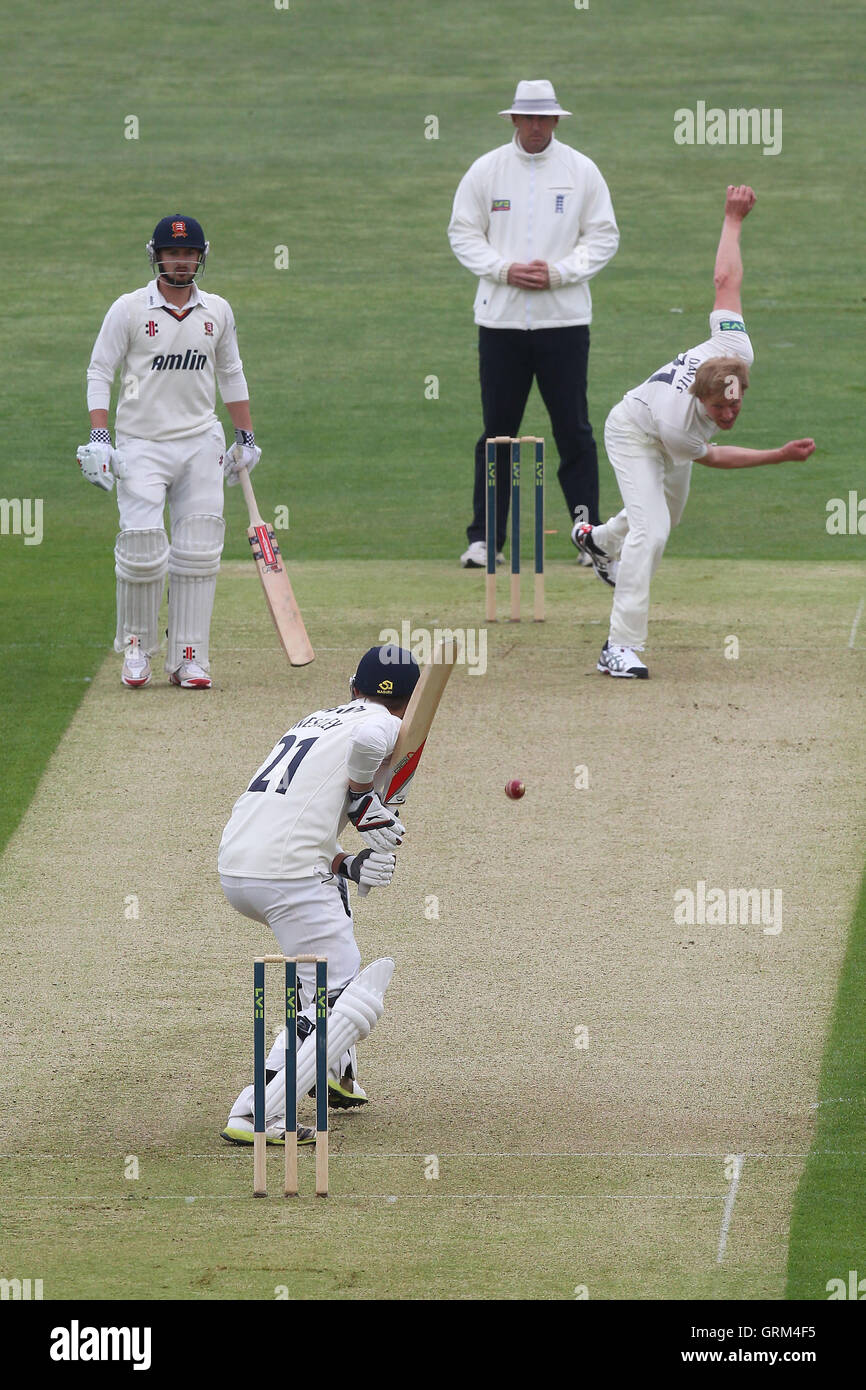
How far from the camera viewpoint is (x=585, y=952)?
324 inches

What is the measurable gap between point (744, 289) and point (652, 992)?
16.4m

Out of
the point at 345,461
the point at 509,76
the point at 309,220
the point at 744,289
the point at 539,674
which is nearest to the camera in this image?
the point at 539,674

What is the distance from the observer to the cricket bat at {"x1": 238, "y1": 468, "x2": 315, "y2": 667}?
11344 mm

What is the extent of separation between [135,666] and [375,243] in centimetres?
1448

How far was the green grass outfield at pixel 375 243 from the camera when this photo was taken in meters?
14.8

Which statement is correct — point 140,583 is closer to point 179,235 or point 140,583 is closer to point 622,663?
point 179,235

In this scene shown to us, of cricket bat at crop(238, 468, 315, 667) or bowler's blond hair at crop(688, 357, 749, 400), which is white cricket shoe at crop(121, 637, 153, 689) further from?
bowler's blond hair at crop(688, 357, 749, 400)

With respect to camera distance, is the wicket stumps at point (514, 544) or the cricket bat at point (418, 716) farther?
the wicket stumps at point (514, 544)

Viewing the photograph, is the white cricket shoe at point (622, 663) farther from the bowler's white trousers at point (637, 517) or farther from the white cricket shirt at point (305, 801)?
the white cricket shirt at point (305, 801)

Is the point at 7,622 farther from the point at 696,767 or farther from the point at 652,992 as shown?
the point at 652,992

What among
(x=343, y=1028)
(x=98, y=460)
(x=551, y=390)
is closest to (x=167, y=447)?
(x=98, y=460)

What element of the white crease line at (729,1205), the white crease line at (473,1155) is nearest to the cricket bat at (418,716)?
the white crease line at (473,1155)

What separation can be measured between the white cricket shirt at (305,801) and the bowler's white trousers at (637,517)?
4.59m

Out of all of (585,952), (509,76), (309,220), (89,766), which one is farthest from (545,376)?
(509,76)
